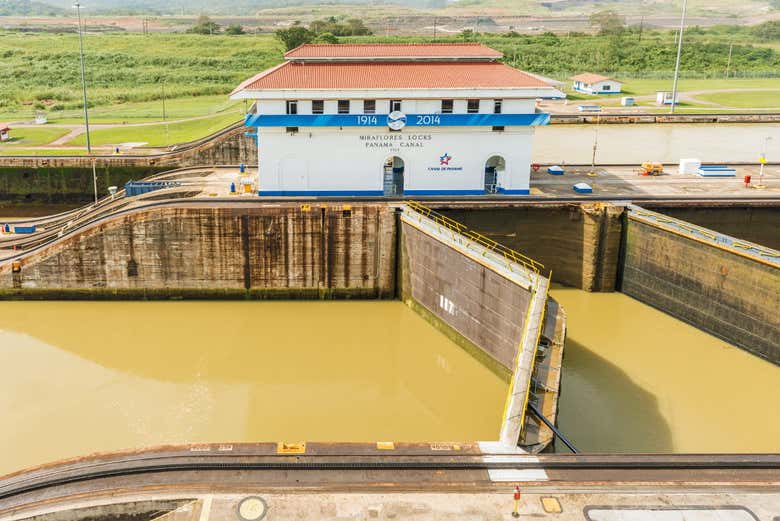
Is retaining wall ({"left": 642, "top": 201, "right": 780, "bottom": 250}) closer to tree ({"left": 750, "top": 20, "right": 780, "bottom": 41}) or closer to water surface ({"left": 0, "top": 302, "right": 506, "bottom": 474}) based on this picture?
water surface ({"left": 0, "top": 302, "right": 506, "bottom": 474})

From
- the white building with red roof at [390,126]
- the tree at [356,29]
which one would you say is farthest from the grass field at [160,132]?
the tree at [356,29]

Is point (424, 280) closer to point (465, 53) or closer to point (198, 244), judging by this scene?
point (198, 244)

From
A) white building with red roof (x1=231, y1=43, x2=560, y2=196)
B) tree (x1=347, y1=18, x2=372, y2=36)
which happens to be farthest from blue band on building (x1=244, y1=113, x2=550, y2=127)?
tree (x1=347, y1=18, x2=372, y2=36)

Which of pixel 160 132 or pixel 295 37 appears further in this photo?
pixel 295 37

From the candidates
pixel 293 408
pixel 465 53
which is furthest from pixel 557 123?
pixel 293 408

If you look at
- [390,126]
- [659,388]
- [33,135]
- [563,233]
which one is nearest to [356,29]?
[33,135]

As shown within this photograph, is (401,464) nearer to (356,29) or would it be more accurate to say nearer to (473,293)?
(473,293)
